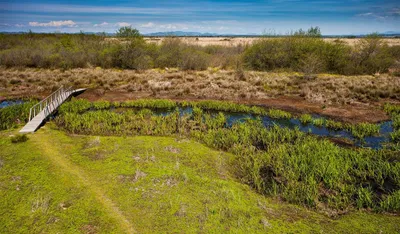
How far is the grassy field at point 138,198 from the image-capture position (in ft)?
22.1

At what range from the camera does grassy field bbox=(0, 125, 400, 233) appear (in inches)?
265

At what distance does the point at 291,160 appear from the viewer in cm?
1027

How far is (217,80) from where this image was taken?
2939cm

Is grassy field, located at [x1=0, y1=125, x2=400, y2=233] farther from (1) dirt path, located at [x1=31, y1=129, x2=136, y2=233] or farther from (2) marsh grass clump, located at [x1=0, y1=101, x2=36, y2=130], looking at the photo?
(2) marsh grass clump, located at [x1=0, y1=101, x2=36, y2=130]

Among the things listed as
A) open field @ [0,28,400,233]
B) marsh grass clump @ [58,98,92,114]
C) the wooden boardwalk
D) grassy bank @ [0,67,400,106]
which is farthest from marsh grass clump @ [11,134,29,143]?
grassy bank @ [0,67,400,106]

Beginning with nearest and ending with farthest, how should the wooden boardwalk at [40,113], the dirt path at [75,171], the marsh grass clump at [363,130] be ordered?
the dirt path at [75,171]
the wooden boardwalk at [40,113]
the marsh grass clump at [363,130]

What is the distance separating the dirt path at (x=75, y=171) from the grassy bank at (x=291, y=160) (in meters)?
2.12

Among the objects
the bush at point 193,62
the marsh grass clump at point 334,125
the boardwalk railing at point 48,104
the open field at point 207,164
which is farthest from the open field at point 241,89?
the bush at point 193,62

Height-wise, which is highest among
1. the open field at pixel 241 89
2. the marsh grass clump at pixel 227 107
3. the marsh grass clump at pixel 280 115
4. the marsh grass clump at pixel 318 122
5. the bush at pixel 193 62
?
the bush at pixel 193 62

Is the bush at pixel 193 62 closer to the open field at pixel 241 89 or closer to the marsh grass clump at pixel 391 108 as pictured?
the open field at pixel 241 89

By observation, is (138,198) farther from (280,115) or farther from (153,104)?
(153,104)

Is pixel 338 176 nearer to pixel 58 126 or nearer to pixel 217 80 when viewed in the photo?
pixel 58 126

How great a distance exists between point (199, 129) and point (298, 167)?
6820mm

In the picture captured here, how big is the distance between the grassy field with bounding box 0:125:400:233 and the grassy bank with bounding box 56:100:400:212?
0.59m
